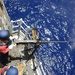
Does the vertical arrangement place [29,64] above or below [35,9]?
above

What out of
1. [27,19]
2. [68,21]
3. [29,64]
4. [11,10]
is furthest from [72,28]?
[29,64]

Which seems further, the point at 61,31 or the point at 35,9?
the point at 35,9

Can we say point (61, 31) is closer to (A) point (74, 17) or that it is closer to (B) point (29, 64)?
(A) point (74, 17)

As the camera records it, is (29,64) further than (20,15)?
No

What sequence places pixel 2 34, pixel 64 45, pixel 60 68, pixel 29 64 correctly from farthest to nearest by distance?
pixel 64 45 < pixel 60 68 < pixel 29 64 < pixel 2 34

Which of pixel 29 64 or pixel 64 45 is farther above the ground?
pixel 29 64

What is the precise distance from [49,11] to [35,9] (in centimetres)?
175

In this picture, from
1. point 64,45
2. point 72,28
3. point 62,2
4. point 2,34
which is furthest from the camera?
point 62,2

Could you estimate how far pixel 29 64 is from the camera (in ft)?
56.3

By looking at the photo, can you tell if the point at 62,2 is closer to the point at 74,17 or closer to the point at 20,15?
the point at 74,17

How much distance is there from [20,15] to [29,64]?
13.3 m

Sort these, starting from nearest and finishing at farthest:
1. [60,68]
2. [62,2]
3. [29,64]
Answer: [29,64]
[60,68]
[62,2]

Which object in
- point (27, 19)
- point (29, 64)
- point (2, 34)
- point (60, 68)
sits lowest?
point (60, 68)

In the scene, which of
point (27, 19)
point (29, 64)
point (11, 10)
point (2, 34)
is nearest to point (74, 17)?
point (27, 19)
